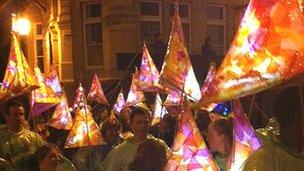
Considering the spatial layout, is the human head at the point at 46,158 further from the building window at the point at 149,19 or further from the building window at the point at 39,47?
the building window at the point at 39,47

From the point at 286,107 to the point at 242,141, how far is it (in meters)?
1.32

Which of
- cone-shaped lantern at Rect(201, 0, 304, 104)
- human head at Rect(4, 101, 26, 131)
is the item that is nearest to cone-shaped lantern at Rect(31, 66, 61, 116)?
human head at Rect(4, 101, 26, 131)

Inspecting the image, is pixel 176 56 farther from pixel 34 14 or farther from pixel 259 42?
pixel 34 14

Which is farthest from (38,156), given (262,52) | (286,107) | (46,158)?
(286,107)

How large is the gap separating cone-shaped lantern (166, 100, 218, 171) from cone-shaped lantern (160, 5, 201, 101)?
6.03 ft

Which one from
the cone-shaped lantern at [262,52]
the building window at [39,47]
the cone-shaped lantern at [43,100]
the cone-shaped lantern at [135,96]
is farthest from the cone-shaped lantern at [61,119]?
the building window at [39,47]

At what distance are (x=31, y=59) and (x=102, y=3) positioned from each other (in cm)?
504

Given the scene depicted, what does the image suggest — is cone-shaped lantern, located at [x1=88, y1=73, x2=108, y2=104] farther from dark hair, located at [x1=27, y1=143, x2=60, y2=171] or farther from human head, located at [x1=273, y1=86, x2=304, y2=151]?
human head, located at [x1=273, y1=86, x2=304, y2=151]

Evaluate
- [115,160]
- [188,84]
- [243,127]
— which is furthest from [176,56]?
[243,127]

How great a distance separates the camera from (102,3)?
67.7ft

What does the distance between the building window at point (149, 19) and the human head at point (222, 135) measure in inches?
634

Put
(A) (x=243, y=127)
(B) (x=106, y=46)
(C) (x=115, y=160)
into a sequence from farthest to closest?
1. (B) (x=106, y=46)
2. (C) (x=115, y=160)
3. (A) (x=243, y=127)

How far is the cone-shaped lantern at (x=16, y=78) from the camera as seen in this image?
646cm

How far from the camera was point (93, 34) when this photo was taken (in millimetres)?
21469
